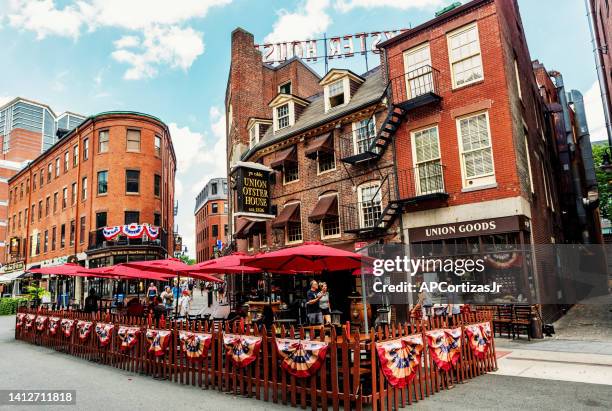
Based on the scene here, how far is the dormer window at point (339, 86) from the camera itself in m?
20.1

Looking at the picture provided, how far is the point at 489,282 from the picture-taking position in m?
13.7

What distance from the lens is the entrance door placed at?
15992 mm

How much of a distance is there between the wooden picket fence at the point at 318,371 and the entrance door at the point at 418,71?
10185 mm

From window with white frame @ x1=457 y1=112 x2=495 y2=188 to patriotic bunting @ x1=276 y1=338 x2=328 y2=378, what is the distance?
10282 mm

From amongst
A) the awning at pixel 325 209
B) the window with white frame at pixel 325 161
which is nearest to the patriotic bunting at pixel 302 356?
the awning at pixel 325 209

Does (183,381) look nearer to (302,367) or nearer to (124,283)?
(302,367)

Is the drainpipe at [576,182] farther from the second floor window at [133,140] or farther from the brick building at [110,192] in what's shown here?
the second floor window at [133,140]

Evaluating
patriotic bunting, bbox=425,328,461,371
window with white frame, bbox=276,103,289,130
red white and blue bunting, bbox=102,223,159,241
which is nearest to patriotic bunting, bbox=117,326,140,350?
patriotic bunting, bbox=425,328,461,371

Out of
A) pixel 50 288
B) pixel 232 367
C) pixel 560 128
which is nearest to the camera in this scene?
pixel 232 367

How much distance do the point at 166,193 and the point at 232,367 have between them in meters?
32.9

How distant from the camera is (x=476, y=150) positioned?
14359 millimetres

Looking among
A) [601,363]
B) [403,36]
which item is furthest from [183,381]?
[403,36]

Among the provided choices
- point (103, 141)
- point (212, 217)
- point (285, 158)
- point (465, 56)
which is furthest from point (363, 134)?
point (212, 217)

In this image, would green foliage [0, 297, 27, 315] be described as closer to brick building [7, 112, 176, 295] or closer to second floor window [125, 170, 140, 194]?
brick building [7, 112, 176, 295]
